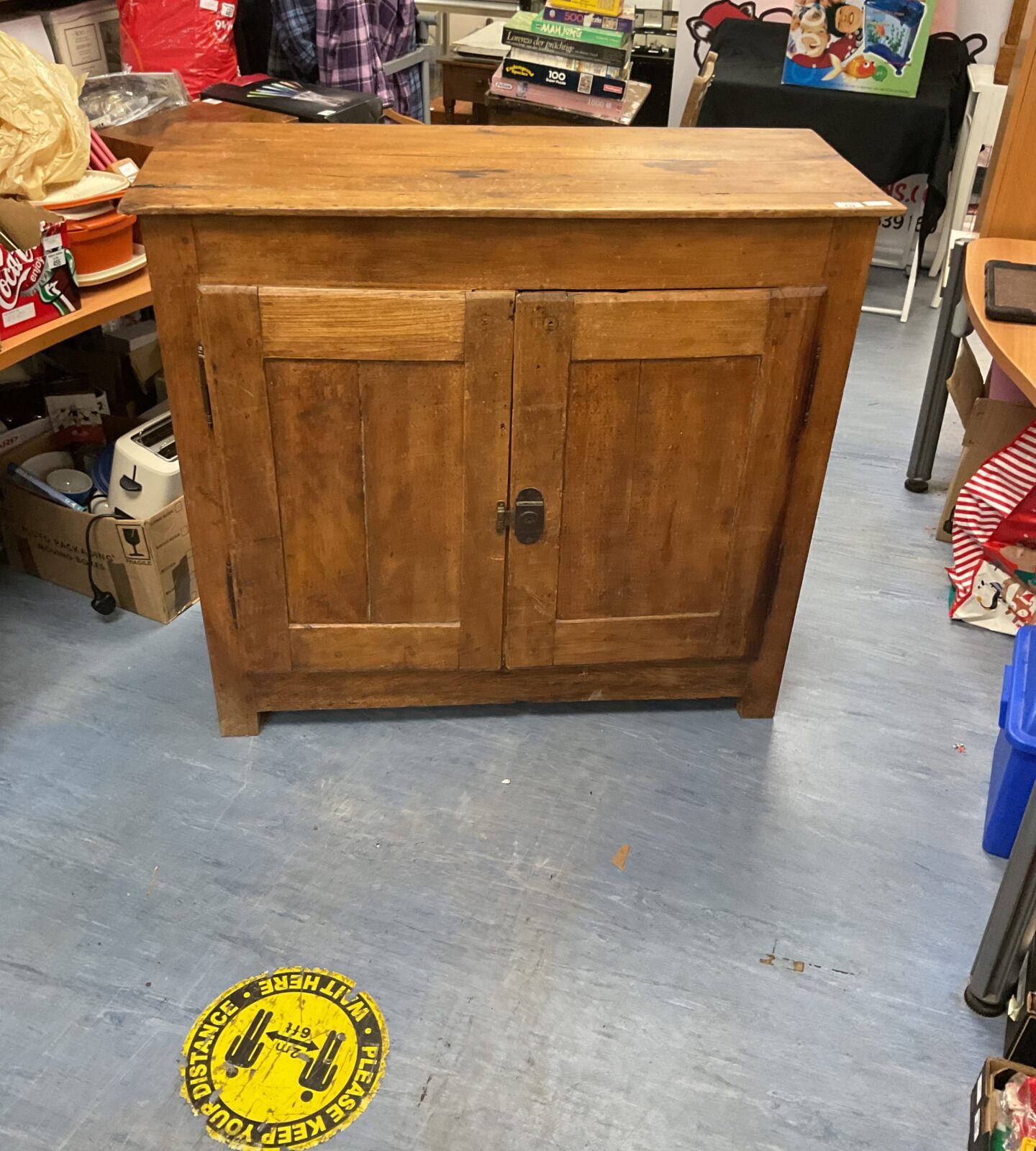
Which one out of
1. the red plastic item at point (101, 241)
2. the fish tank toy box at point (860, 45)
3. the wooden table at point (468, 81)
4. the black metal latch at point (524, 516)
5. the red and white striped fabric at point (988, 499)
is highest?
the fish tank toy box at point (860, 45)

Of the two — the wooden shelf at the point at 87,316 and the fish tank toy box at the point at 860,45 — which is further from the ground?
the fish tank toy box at the point at 860,45

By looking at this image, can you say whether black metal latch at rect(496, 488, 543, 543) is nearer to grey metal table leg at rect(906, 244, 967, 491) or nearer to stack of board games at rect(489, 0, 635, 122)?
grey metal table leg at rect(906, 244, 967, 491)

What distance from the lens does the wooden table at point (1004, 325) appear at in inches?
72.0

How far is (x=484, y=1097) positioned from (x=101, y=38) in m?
2.78

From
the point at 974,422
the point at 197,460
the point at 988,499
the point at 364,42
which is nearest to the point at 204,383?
the point at 197,460

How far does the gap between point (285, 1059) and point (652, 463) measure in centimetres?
107

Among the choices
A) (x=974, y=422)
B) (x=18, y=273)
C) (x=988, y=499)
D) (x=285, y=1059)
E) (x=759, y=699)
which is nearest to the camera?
(x=285, y=1059)

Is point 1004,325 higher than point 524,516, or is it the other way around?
point 1004,325

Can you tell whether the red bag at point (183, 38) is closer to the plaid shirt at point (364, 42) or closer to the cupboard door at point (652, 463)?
the plaid shirt at point (364, 42)

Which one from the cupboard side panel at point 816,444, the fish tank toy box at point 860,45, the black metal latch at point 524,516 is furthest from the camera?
the fish tank toy box at point 860,45

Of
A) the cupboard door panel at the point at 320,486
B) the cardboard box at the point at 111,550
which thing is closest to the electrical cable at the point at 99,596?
the cardboard box at the point at 111,550

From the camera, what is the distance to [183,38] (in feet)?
9.34

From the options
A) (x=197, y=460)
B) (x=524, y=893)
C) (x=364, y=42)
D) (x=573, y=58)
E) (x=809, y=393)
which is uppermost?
(x=364, y=42)

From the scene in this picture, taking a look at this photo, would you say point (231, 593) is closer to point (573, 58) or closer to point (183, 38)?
point (183, 38)
